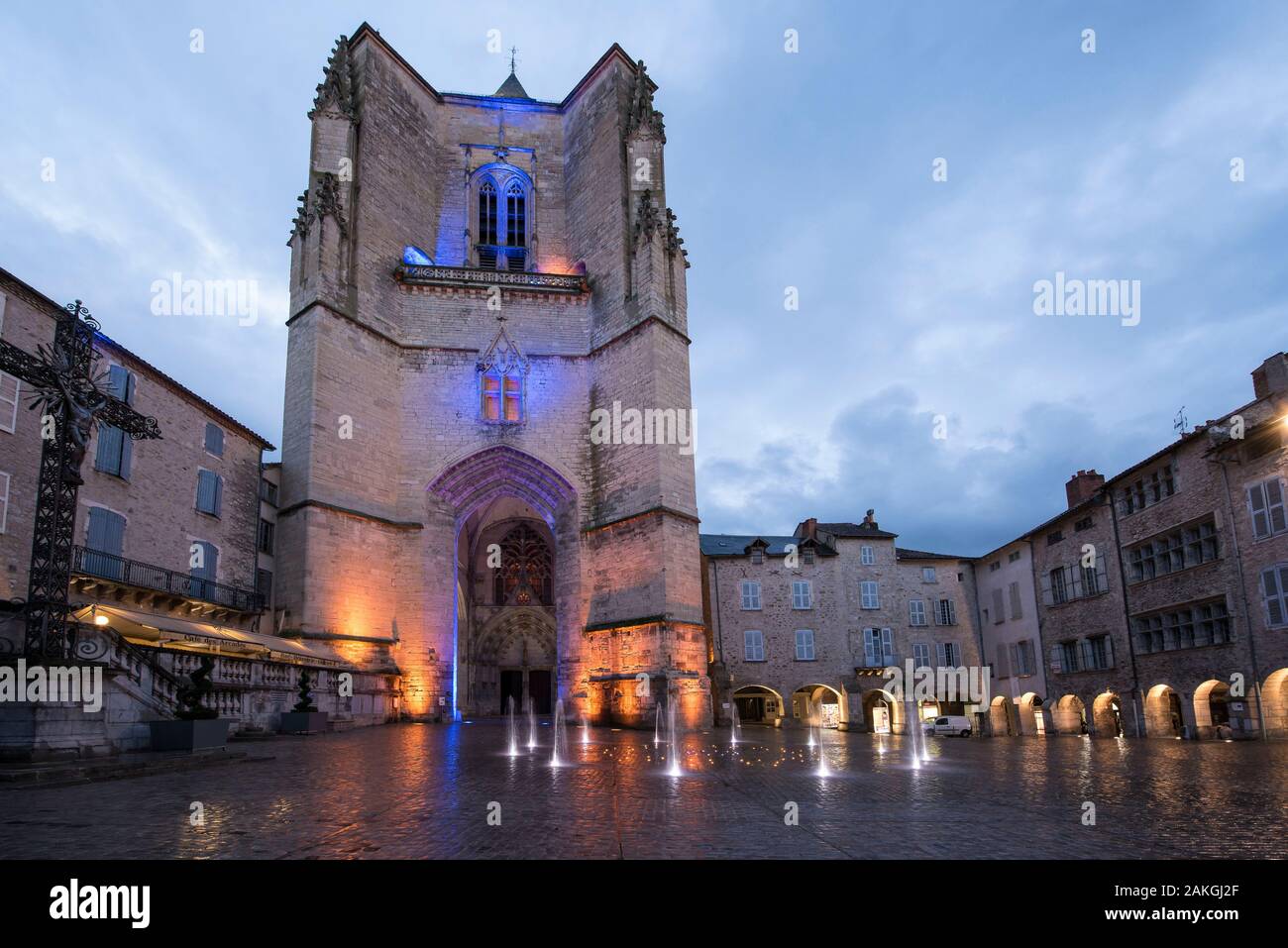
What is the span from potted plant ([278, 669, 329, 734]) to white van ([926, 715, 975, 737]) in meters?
21.7

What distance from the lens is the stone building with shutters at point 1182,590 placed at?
18.5m

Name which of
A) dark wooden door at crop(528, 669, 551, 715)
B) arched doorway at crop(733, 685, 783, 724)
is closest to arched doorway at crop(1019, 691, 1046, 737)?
arched doorway at crop(733, 685, 783, 724)

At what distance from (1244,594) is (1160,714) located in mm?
5262

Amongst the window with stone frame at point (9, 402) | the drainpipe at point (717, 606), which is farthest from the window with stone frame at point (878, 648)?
the window with stone frame at point (9, 402)

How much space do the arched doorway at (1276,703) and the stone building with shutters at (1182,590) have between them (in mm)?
22

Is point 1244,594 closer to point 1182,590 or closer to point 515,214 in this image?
point 1182,590

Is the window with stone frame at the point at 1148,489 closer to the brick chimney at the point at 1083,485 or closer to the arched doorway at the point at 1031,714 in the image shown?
the brick chimney at the point at 1083,485

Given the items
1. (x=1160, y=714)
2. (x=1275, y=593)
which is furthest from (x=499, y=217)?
(x=1160, y=714)

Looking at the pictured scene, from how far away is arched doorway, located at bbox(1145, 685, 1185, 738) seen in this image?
22500 millimetres

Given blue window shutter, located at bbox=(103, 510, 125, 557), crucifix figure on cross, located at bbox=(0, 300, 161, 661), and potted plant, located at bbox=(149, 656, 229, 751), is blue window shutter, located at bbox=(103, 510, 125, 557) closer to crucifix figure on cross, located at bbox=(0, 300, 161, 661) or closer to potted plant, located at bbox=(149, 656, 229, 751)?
crucifix figure on cross, located at bbox=(0, 300, 161, 661)

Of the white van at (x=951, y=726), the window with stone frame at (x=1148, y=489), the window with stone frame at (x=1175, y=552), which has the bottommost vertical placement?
the white van at (x=951, y=726)

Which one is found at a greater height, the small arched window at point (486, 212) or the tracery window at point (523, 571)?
the small arched window at point (486, 212)

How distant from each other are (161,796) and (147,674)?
559 cm

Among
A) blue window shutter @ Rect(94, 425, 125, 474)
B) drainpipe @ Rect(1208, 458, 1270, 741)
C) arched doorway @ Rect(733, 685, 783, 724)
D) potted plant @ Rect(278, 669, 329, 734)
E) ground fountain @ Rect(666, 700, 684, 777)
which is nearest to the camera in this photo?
ground fountain @ Rect(666, 700, 684, 777)
